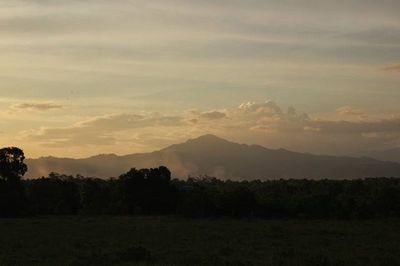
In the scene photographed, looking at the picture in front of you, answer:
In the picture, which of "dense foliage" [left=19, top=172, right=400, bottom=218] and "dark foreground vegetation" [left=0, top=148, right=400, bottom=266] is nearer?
"dark foreground vegetation" [left=0, top=148, right=400, bottom=266]

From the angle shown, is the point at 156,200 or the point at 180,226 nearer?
the point at 180,226

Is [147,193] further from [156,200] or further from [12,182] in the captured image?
[12,182]

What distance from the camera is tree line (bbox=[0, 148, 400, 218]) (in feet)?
212

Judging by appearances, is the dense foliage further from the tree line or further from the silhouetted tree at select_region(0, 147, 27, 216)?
the silhouetted tree at select_region(0, 147, 27, 216)

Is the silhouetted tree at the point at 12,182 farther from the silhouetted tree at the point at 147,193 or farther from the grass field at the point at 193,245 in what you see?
the grass field at the point at 193,245

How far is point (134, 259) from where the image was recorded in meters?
26.1

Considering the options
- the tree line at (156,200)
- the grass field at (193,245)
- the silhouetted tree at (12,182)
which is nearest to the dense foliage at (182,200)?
the tree line at (156,200)

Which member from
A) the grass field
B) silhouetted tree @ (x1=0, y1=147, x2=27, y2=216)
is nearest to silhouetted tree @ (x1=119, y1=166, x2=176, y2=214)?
silhouetted tree @ (x1=0, y1=147, x2=27, y2=216)

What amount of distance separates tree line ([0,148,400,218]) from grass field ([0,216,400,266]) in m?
17.7

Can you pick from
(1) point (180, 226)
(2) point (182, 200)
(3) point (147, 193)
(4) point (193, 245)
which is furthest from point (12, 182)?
(4) point (193, 245)

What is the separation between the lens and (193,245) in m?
32.3

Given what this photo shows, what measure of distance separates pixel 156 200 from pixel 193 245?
38530 mm

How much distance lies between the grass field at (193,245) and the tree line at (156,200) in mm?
17655

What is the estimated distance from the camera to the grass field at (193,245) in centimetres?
2562
